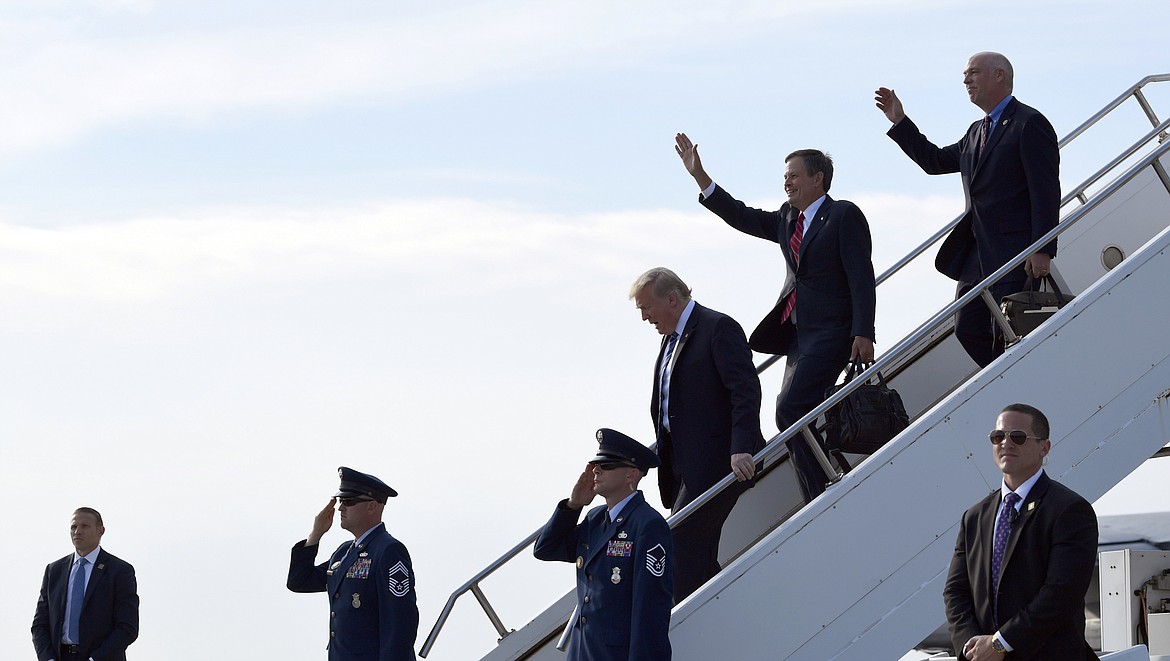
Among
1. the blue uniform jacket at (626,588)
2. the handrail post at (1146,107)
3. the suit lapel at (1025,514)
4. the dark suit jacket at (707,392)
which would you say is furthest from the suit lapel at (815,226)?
the handrail post at (1146,107)

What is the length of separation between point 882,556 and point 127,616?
17.1 ft

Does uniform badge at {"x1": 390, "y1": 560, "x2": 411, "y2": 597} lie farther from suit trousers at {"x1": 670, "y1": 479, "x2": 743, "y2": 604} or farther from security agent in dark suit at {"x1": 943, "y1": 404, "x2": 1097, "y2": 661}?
security agent in dark suit at {"x1": 943, "y1": 404, "x2": 1097, "y2": 661}

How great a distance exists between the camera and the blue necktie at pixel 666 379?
6.59 metres

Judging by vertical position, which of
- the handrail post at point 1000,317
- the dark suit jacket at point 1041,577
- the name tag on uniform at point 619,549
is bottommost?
the dark suit jacket at point 1041,577

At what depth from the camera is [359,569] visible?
21.4 ft

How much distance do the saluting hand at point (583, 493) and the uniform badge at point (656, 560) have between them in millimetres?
625

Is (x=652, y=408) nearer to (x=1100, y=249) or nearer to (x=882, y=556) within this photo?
(x=882, y=556)

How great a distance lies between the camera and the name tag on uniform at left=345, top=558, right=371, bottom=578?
6473mm

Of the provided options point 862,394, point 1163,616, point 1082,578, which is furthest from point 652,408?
point 1163,616

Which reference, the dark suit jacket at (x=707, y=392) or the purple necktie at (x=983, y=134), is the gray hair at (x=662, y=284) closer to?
the dark suit jacket at (x=707, y=392)

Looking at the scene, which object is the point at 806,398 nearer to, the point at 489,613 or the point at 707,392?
the point at 707,392

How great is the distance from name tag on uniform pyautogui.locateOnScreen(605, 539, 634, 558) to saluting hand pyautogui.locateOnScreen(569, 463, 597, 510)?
1.42ft

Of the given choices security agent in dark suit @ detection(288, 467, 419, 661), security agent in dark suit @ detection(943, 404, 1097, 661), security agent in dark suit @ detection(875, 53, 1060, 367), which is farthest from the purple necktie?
security agent in dark suit @ detection(288, 467, 419, 661)

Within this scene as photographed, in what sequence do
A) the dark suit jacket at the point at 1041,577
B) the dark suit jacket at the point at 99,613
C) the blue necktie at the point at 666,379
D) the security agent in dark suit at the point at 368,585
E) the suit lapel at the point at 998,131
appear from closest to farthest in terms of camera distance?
the dark suit jacket at the point at 1041,577, the security agent in dark suit at the point at 368,585, the blue necktie at the point at 666,379, the suit lapel at the point at 998,131, the dark suit jacket at the point at 99,613
